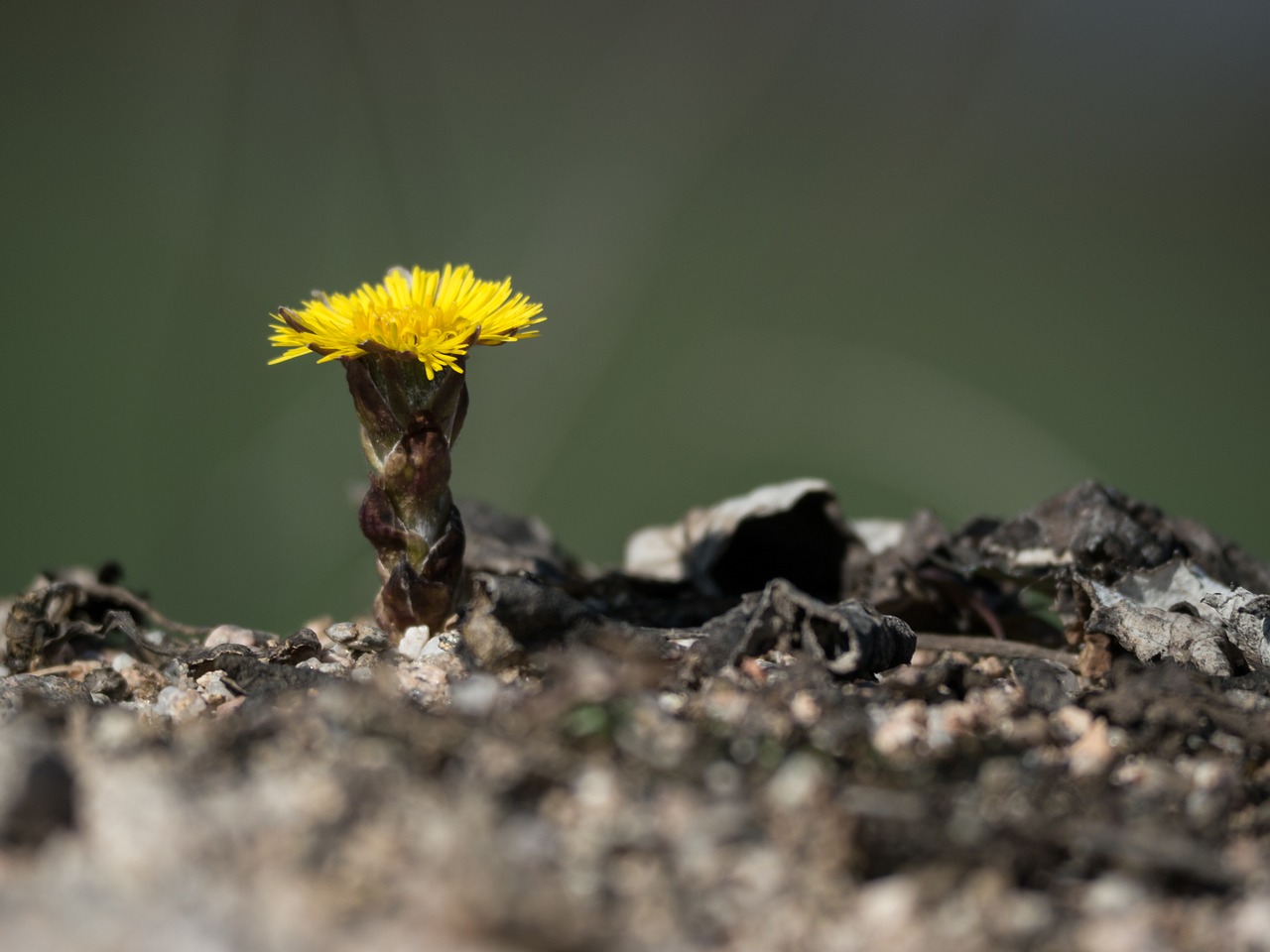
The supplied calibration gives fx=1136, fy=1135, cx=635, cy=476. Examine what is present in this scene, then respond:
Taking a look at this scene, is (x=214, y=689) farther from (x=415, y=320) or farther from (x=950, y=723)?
(x=950, y=723)

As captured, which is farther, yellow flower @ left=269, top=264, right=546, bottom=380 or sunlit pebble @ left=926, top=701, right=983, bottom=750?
yellow flower @ left=269, top=264, right=546, bottom=380

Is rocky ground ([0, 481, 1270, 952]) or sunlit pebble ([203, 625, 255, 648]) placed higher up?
sunlit pebble ([203, 625, 255, 648])

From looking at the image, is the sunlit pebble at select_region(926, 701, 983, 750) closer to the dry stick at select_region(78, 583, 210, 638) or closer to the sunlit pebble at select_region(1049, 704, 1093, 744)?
the sunlit pebble at select_region(1049, 704, 1093, 744)

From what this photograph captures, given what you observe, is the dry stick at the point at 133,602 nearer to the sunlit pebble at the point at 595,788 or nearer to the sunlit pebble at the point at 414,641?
the sunlit pebble at the point at 414,641

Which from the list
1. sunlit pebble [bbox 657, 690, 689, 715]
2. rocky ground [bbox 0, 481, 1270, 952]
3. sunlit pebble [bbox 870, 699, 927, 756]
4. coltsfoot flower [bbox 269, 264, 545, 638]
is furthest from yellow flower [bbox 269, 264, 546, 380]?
sunlit pebble [bbox 870, 699, 927, 756]

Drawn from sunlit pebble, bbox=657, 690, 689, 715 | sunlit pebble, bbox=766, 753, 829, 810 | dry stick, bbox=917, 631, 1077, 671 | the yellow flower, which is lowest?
sunlit pebble, bbox=766, 753, 829, 810

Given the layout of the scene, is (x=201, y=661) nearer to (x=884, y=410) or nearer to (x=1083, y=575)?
(x=1083, y=575)
